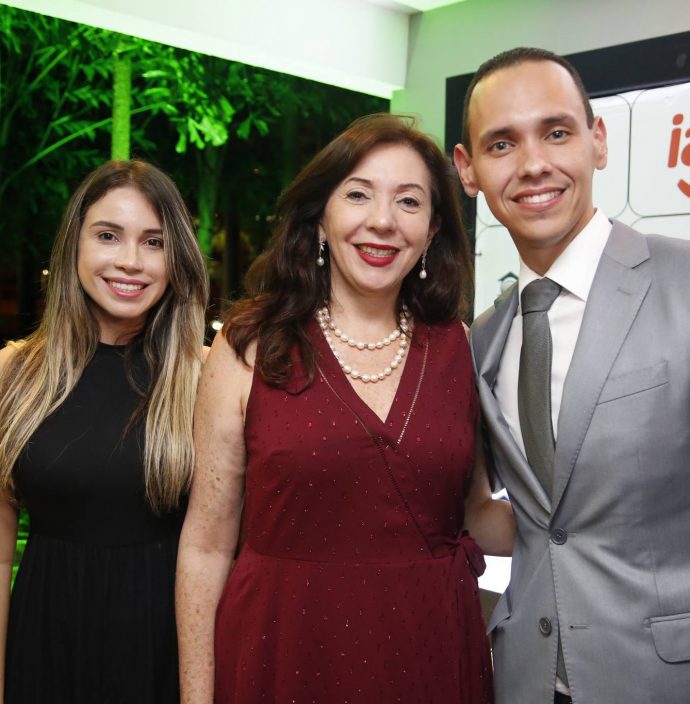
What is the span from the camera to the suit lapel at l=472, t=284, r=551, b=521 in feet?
5.03

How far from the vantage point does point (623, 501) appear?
1.40m

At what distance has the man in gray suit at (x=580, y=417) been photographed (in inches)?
54.8

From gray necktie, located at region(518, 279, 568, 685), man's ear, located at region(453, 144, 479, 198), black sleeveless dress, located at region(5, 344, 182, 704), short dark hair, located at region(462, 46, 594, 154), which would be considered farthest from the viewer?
black sleeveless dress, located at region(5, 344, 182, 704)

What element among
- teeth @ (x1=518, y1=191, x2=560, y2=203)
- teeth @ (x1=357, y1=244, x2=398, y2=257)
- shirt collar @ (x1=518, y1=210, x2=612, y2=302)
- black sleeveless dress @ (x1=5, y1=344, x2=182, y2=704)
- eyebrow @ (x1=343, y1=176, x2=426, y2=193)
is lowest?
black sleeveless dress @ (x1=5, y1=344, x2=182, y2=704)

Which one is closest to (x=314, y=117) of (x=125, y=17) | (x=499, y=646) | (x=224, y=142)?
(x=224, y=142)

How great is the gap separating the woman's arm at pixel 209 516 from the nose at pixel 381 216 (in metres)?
0.40

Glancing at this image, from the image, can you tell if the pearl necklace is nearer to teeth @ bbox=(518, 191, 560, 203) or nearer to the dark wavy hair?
the dark wavy hair

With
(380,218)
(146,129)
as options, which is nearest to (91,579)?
(380,218)

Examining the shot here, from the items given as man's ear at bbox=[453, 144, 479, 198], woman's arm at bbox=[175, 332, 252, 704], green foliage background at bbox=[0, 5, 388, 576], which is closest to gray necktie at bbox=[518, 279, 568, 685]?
man's ear at bbox=[453, 144, 479, 198]

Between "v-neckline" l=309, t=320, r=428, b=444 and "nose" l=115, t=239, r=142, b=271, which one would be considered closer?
"v-neckline" l=309, t=320, r=428, b=444

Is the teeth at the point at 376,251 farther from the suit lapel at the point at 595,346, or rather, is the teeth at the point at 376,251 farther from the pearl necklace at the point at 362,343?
the suit lapel at the point at 595,346

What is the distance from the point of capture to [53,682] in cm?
188

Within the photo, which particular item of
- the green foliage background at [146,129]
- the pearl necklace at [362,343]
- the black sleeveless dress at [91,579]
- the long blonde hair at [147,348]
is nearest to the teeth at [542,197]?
the pearl necklace at [362,343]

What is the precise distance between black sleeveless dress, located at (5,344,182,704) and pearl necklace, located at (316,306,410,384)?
492mm
